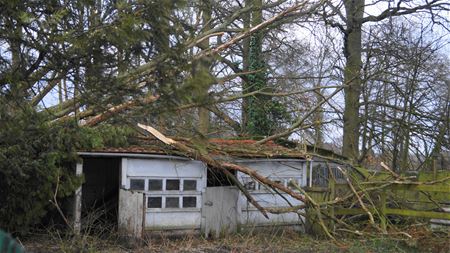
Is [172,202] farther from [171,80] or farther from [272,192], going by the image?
[171,80]

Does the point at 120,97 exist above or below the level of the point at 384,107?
below

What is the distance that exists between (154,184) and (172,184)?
0.49 m

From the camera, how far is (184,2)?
5543 millimetres

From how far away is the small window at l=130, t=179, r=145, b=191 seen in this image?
14.2 m

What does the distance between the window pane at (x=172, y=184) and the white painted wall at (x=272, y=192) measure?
178 centimetres

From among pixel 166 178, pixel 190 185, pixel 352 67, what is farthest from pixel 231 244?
pixel 352 67

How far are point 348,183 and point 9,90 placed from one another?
31.9ft

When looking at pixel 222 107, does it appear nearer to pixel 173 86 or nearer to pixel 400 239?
pixel 400 239

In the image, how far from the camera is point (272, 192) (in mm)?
15453

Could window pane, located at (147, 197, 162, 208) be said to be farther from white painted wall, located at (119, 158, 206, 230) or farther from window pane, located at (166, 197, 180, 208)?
window pane, located at (166, 197, 180, 208)

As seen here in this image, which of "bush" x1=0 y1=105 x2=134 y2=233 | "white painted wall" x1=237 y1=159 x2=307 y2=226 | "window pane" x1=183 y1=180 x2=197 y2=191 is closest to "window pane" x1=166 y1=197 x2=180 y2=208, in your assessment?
"window pane" x1=183 y1=180 x2=197 y2=191

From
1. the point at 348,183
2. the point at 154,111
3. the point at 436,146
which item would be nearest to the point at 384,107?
the point at 436,146

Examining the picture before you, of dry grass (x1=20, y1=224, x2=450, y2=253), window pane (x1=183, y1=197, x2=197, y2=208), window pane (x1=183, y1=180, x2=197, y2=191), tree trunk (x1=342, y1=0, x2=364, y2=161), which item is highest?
tree trunk (x1=342, y1=0, x2=364, y2=161)

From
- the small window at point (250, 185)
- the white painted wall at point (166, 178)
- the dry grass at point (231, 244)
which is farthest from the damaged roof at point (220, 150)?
A: the dry grass at point (231, 244)
